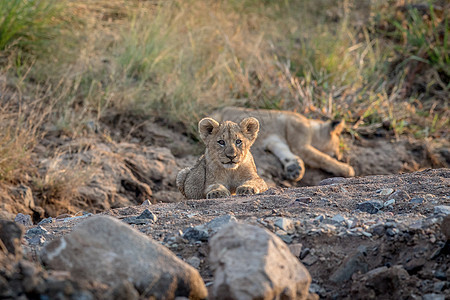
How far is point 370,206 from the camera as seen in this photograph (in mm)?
4320

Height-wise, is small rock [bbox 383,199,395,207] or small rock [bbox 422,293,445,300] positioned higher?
small rock [bbox 422,293,445,300]

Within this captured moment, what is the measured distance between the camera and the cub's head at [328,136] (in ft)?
31.6

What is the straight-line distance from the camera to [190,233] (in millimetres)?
3764

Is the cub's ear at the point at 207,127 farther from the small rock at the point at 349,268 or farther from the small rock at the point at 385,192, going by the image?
the small rock at the point at 349,268

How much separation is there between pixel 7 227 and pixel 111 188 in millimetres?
4495

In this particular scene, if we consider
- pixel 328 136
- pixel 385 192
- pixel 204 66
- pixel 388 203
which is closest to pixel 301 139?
pixel 328 136

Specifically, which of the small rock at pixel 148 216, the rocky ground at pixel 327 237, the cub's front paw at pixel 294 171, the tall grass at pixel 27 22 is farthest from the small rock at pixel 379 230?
the tall grass at pixel 27 22

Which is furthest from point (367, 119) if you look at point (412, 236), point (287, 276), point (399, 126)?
point (287, 276)

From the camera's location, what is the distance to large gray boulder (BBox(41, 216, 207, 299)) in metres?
2.71

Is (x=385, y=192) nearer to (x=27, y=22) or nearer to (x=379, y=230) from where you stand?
(x=379, y=230)

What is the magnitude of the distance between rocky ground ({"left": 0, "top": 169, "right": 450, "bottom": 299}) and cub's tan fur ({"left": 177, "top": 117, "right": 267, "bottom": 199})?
691 mm

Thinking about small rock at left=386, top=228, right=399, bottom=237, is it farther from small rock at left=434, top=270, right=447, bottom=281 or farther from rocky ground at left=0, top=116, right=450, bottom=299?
small rock at left=434, top=270, right=447, bottom=281

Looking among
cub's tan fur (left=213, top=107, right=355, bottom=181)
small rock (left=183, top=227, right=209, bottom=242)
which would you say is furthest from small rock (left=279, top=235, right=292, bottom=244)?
cub's tan fur (left=213, top=107, right=355, bottom=181)

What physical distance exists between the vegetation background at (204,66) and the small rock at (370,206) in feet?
13.0
